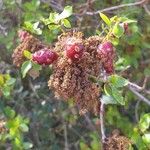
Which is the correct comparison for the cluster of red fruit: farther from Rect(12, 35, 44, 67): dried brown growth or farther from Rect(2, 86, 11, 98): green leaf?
Rect(2, 86, 11, 98): green leaf

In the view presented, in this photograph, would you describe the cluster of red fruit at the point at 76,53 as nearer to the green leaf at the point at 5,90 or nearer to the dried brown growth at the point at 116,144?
the dried brown growth at the point at 116,144

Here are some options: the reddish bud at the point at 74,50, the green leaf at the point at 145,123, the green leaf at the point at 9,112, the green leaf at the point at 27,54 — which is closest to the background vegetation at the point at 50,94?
the green leaf at the point at 9,112

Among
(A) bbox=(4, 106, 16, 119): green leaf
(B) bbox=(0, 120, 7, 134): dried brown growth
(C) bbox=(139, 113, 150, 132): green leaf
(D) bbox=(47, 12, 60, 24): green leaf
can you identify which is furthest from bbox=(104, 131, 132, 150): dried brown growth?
(A) bbox=(4, 106, 16, 119): green leaf

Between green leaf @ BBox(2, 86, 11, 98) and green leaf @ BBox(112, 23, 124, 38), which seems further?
green leaf @ BBox(2, 86, 11, 98)

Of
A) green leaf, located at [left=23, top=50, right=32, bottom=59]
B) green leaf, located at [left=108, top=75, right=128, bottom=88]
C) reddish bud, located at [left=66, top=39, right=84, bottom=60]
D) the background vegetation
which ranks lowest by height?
the background vegetation

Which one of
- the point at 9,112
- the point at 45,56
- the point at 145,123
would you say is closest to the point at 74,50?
the point at 45,56

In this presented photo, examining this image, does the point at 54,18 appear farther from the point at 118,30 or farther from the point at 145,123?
the point at 145,123
